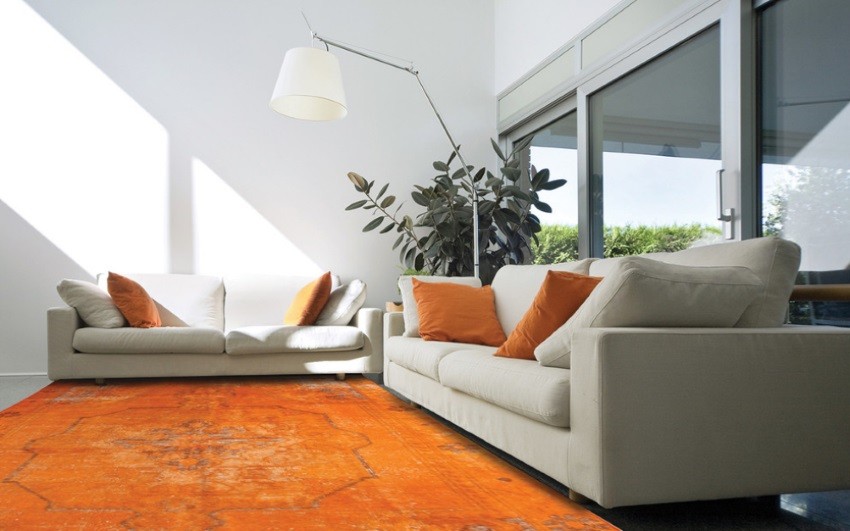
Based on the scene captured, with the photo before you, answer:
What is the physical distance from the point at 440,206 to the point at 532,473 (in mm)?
3493

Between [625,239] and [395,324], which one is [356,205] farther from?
[625,239]

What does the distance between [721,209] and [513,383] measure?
1679 mm

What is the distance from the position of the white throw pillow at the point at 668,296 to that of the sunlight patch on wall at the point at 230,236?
4.26 metres

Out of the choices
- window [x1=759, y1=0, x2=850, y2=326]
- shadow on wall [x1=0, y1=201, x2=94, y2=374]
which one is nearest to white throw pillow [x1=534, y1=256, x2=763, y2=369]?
window [x1=759, y1=0, x2=850, y2=326]

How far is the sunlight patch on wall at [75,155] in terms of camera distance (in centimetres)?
574

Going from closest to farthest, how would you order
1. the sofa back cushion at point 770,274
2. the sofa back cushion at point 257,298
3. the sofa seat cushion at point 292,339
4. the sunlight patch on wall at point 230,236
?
the sofa back cushion at point 770,274 → the sofa seat cushion at point 292,339 → the sofa back cushion at point 257,298 → the sunlight patch on wall at point 230,236

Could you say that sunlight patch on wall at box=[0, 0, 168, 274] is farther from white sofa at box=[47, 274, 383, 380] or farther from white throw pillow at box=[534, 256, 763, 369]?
white throw pillow at box=[534, 256, 763, 369]

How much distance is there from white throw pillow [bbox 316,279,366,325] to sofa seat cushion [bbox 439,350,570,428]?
2205mm

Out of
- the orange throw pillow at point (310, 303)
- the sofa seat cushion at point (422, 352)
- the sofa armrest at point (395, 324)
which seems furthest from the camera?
the orange throw pillow at point (310, 303)

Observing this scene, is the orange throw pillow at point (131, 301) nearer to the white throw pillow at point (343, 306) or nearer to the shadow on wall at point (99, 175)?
the shadow on wall at point (99, 175)

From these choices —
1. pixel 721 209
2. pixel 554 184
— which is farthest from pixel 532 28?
pixel 721 209

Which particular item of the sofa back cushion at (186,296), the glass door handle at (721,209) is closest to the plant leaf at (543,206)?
the glass door handle at (721,209)

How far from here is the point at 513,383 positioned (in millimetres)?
2445

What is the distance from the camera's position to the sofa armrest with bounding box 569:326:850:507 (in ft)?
6.44
